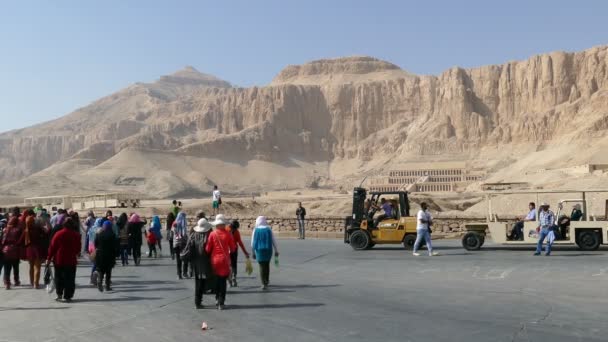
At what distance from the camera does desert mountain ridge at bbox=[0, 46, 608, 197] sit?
327 ft

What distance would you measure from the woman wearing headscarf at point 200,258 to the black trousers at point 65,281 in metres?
2.28

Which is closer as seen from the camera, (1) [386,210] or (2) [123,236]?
(2) [123,236]

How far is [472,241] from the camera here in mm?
19797

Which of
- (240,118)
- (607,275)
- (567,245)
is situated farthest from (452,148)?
(607,275)

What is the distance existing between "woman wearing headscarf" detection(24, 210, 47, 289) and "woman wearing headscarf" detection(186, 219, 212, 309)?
4.27 metres

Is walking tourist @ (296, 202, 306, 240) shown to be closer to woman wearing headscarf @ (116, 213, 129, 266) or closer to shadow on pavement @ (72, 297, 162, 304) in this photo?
woman wearing headscarf @ (116, 213, 129, 266)

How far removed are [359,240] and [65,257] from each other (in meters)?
10.7

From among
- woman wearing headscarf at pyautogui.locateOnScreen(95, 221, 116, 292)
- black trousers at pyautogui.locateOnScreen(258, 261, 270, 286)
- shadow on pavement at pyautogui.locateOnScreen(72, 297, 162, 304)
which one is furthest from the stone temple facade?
shadow on pavement at pyautogui.locateOnScreen(72, 297, 162, 304)

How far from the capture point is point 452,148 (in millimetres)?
119125

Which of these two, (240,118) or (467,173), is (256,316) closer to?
(467,173)

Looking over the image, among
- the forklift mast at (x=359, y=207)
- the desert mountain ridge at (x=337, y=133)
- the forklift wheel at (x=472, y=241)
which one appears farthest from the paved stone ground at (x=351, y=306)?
the desert mountain ridge at (x=337, y=133)

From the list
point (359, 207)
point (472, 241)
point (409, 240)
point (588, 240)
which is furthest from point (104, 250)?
point (588, 240)

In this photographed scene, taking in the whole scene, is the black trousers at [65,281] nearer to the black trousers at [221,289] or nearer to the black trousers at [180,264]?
the black trousers at [221,289]

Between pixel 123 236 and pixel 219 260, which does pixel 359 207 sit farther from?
pixel 219 260
